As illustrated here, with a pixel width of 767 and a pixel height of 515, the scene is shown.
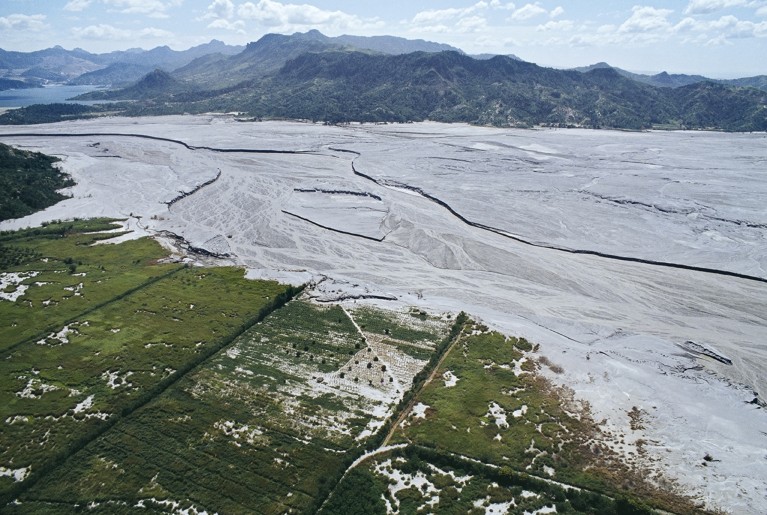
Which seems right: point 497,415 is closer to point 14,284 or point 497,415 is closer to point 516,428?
point 516,428

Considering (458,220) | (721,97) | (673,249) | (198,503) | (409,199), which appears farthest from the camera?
(721,97)

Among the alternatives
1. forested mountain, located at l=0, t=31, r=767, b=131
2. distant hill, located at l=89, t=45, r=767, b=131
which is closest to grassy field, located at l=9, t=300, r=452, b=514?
distant hill, located at l=89, t=45, r=767, b=131

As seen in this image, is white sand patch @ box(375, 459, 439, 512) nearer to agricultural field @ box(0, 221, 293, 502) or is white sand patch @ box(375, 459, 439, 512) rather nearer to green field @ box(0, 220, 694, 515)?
green field @ box(0, 220, 694, 515)

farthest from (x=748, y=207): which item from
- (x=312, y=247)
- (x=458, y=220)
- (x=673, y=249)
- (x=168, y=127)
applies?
(x=168, y=127)

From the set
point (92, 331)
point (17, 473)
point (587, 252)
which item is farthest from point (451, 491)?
point (587, 252)

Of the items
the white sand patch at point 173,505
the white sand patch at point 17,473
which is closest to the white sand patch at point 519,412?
the white sand patch at point 173,505

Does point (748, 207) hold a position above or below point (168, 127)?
below

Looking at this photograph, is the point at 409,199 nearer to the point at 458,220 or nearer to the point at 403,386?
the point at 458,220

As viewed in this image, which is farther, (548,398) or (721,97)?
(721,97)
